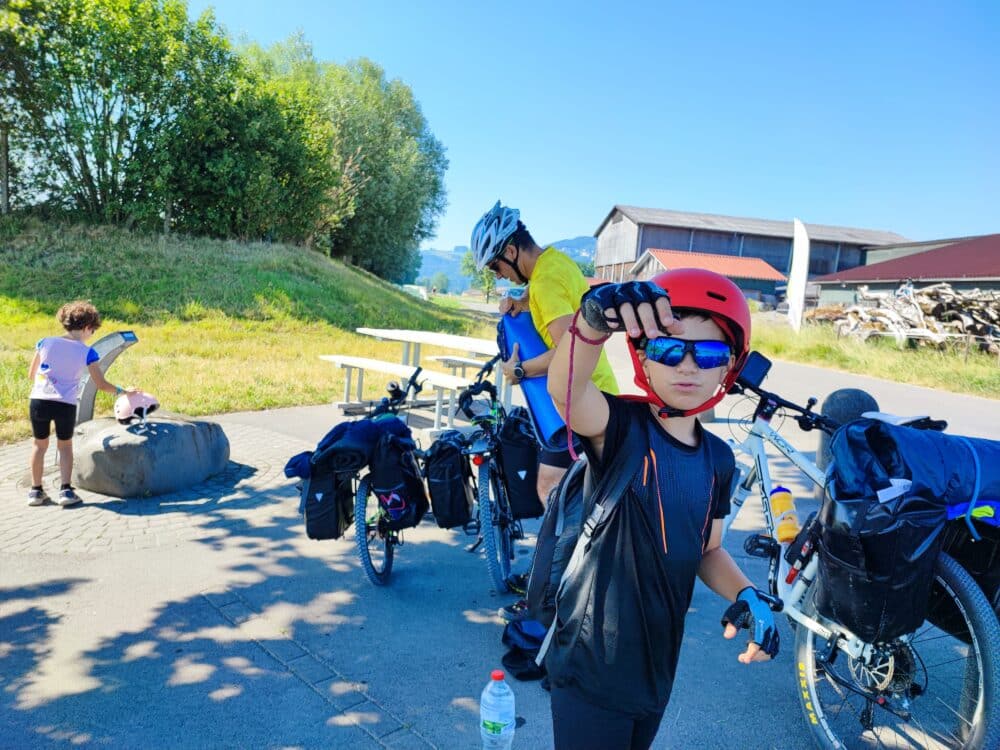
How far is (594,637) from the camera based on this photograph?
165 centimetres

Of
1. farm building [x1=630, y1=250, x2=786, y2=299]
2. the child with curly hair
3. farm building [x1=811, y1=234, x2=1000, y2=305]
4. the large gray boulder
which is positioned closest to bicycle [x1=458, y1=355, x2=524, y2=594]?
the large gray boulder

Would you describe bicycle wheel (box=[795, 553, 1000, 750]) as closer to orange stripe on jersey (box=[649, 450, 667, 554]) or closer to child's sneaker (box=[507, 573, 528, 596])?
orange stripe on jersey (box=[649, 450, 667, 554])

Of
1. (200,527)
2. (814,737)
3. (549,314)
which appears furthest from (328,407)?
(814,737)

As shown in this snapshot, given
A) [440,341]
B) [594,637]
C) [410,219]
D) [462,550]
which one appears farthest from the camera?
[410,219]

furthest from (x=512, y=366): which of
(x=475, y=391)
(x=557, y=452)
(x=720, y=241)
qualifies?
(x=720, y=241)

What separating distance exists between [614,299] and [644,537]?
2.04 ft

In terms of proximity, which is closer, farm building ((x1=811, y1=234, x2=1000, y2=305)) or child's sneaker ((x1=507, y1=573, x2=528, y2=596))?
child's sneaker ((x1=507, y1=573, x2=528, y2=596))

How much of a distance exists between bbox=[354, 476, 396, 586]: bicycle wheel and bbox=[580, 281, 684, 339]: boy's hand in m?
2.96

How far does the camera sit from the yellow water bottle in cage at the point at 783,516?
3373 millimetres

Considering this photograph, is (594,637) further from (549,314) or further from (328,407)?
(328,407)

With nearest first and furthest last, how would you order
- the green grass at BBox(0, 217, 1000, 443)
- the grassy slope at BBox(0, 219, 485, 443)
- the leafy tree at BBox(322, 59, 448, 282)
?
1. the grassy slope at BBox(0, 219, 485, 443)
2. the green grass at BBox(0, 217, 1000, 443)
3. the leafy tree at BBox(322, 59, 448, 282)

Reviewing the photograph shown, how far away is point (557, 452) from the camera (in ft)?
12.0

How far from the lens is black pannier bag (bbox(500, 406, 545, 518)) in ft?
13.6

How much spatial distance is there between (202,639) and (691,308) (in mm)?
3143
